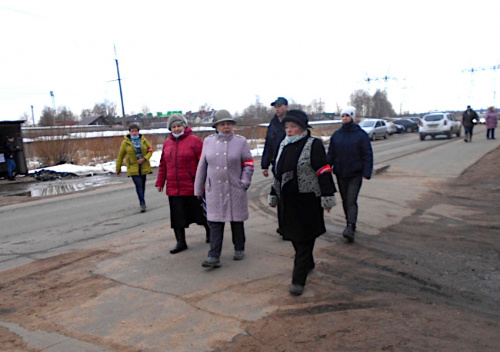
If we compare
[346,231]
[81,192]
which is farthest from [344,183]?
[81,192]

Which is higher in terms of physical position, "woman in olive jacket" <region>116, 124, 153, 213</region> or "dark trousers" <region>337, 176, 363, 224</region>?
"woman in olive jacket" <region>116, 124, 153, 213</region>

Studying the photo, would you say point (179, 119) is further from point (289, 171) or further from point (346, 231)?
point (346, 231)

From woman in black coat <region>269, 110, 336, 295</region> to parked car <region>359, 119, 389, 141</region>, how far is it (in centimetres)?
3275

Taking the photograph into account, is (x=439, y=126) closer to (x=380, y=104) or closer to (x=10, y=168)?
(x=10, y=168)

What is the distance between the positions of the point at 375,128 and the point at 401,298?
34264 millimetres

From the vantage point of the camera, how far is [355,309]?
4262 millimetres

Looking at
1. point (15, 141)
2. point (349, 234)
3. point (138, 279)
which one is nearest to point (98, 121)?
point (15, 141)

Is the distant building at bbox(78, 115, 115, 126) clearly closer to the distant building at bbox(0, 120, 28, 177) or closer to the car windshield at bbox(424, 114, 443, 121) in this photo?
the car windshield at bbox(424, 114, 443, 121)

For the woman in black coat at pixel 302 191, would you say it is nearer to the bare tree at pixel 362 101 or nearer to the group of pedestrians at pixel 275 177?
the group of pedestrians at pixel 275 177

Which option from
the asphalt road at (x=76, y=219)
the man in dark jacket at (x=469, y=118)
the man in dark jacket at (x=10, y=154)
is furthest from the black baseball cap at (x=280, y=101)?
the man in dark jacket at (x=469, y=118)

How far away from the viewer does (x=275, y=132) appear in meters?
6.64

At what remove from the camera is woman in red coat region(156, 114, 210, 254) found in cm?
620

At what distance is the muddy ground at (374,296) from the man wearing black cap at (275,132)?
1.58 metres

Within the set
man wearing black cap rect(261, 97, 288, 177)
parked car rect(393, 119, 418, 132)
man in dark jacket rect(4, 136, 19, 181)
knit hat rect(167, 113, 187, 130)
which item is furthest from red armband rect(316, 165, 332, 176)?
parked car rect(393, 119, 418, 132)
